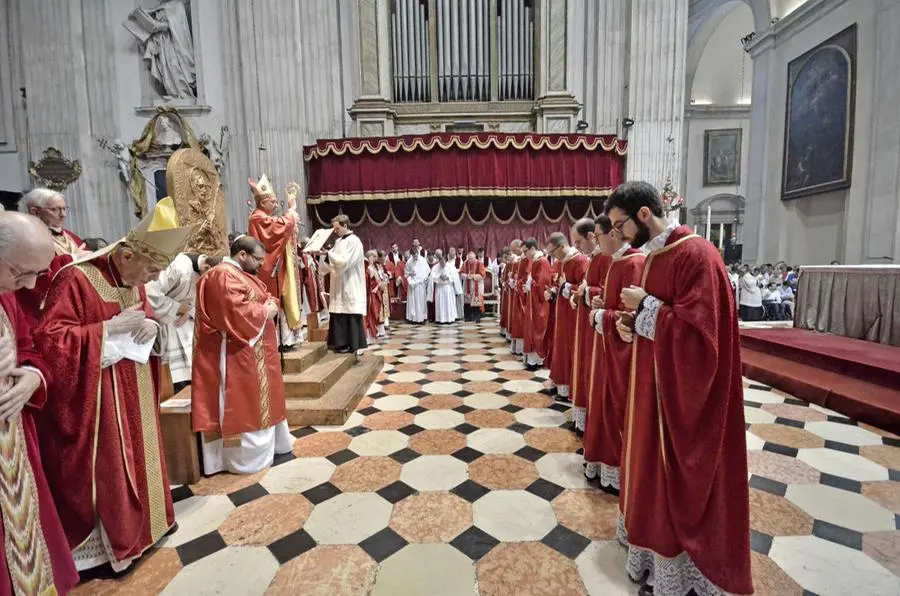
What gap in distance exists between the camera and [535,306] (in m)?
5.39

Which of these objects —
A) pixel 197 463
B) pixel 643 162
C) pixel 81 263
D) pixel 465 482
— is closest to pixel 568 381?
pixel 465 482

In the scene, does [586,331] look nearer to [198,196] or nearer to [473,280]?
[198,196]

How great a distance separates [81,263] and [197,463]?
165cm

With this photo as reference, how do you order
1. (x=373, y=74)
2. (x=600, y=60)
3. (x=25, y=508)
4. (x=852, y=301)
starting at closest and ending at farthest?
(x=25, y=508)
(x=852, y=301)
(x=600, y=60)
(x=373, y=74)

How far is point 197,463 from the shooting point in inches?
110

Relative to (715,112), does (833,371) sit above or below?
below

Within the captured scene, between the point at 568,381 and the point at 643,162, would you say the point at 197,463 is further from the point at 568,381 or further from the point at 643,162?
the point at 643,162

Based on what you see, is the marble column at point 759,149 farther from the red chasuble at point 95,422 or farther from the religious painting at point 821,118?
the red chasuble at point 95,422

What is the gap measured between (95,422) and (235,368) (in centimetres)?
101

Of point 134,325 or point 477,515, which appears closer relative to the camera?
point 134,325

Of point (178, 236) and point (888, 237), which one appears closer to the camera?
point (178, 236)

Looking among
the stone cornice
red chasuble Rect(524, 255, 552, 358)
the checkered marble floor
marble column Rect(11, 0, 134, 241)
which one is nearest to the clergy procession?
the checkered marble floor

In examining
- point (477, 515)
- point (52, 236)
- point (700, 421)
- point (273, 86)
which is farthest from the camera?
point (273, 86)

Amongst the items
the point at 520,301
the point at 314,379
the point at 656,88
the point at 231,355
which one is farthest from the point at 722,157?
the point at 231,355
